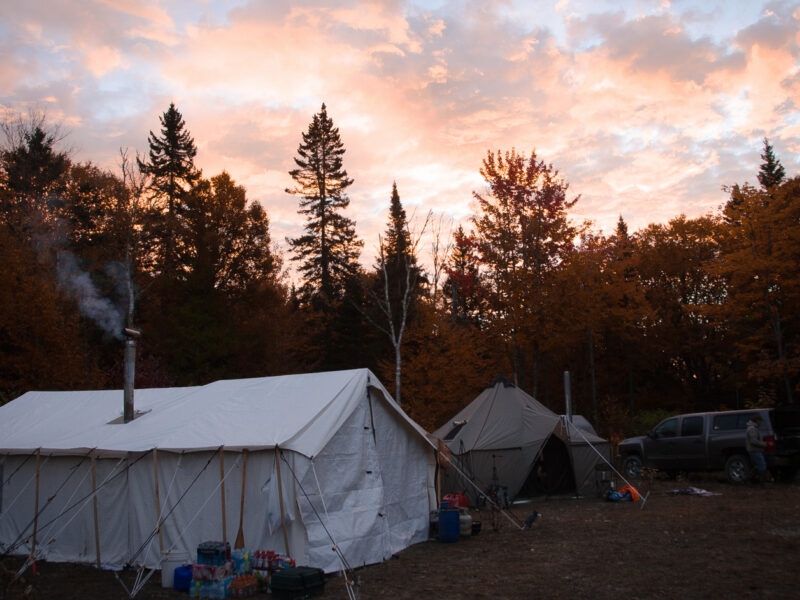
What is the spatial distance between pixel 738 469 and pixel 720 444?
68 centimetres

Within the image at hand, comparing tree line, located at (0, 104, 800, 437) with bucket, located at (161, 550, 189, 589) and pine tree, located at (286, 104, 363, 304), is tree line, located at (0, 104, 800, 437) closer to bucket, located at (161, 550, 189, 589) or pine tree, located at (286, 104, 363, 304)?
pine tree, located at (286, 104, 363, 304)

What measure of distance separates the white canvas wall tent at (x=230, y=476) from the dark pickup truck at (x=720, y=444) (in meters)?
8.40

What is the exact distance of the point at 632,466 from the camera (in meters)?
18.4

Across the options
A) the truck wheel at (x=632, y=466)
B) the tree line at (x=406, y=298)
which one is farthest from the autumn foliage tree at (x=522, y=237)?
the truck wheel at (x=632, y=466)

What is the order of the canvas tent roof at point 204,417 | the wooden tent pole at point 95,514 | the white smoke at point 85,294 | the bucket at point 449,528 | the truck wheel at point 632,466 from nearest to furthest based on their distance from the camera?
the canvas tent roof at point 204,417
the wooden tent pole at point 95,514
the bucket at point 449,528
the truck wheel at point 632,466
the white smoke at point 85,294

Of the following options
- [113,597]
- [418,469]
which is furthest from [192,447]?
[418,469]

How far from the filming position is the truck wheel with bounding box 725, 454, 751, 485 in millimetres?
15336

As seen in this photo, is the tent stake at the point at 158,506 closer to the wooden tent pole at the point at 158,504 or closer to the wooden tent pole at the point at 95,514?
the wooden tent pole at the point at 158,504

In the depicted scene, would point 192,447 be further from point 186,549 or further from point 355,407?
point 355,407

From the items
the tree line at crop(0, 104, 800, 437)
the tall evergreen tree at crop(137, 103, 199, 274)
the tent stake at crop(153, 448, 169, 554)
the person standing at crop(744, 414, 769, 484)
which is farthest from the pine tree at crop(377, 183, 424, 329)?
the tent stake at crop(153, 448, 169, 554)

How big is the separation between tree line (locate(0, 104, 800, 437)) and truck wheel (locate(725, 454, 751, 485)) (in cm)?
840

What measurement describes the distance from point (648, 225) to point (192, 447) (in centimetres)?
2977

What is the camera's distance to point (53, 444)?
10.6m

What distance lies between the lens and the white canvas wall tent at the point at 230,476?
27.7 feet
